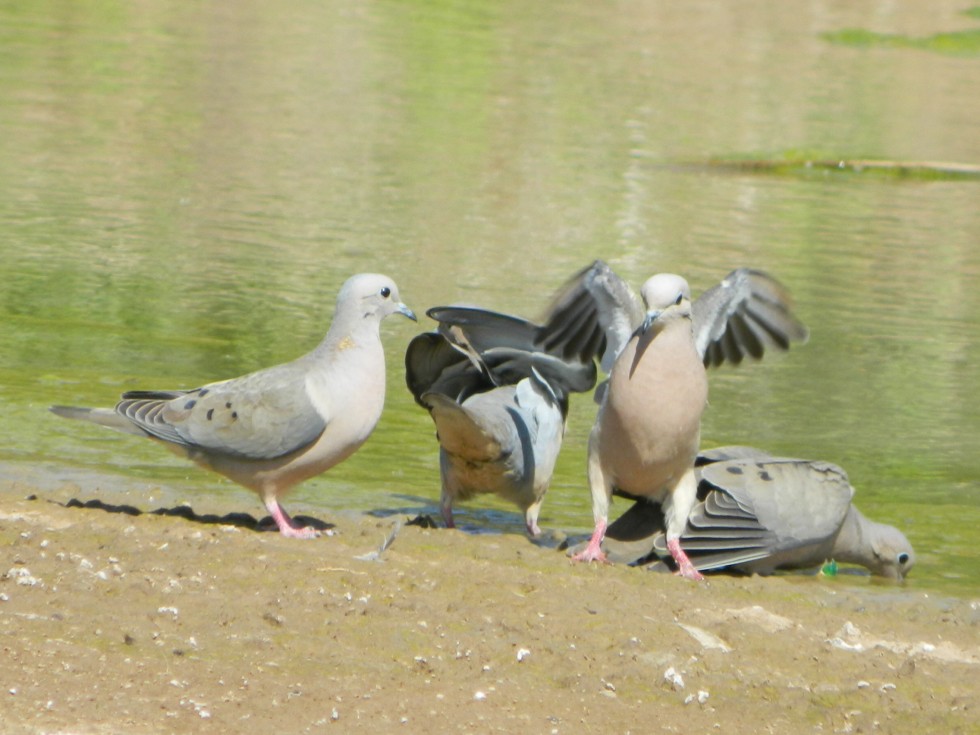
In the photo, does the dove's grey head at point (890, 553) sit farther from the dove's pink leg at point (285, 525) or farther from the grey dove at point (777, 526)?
the dove's pink leg at point (285, 525)

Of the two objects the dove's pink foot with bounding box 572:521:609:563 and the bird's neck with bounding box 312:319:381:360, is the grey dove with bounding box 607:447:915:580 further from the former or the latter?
the bird's neck with bounding box 312:319:381:360

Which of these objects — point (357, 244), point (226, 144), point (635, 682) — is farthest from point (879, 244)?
point (635, 682)

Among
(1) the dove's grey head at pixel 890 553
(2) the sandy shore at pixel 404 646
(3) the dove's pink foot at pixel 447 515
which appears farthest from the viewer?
(3) the dove's pink foot at pixel 447 515

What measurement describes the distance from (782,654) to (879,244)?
10.7 metres

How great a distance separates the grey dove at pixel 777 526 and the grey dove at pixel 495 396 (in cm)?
56

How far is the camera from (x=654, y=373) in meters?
6.99

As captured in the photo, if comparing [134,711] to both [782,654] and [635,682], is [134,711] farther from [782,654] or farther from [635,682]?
[782,654]

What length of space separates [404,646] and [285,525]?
157cm

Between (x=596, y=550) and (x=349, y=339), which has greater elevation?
(x=349, y=339)

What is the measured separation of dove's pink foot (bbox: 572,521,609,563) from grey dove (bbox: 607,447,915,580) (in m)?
0.30

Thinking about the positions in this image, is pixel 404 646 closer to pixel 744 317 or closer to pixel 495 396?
pixel 495 396

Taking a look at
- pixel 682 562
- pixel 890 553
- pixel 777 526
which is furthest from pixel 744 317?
pixel 682 562

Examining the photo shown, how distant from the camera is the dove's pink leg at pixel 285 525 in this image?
6.73 m

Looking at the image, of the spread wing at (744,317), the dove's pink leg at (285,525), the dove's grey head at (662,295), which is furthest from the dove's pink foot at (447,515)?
the dove's grey head at (662,295)
